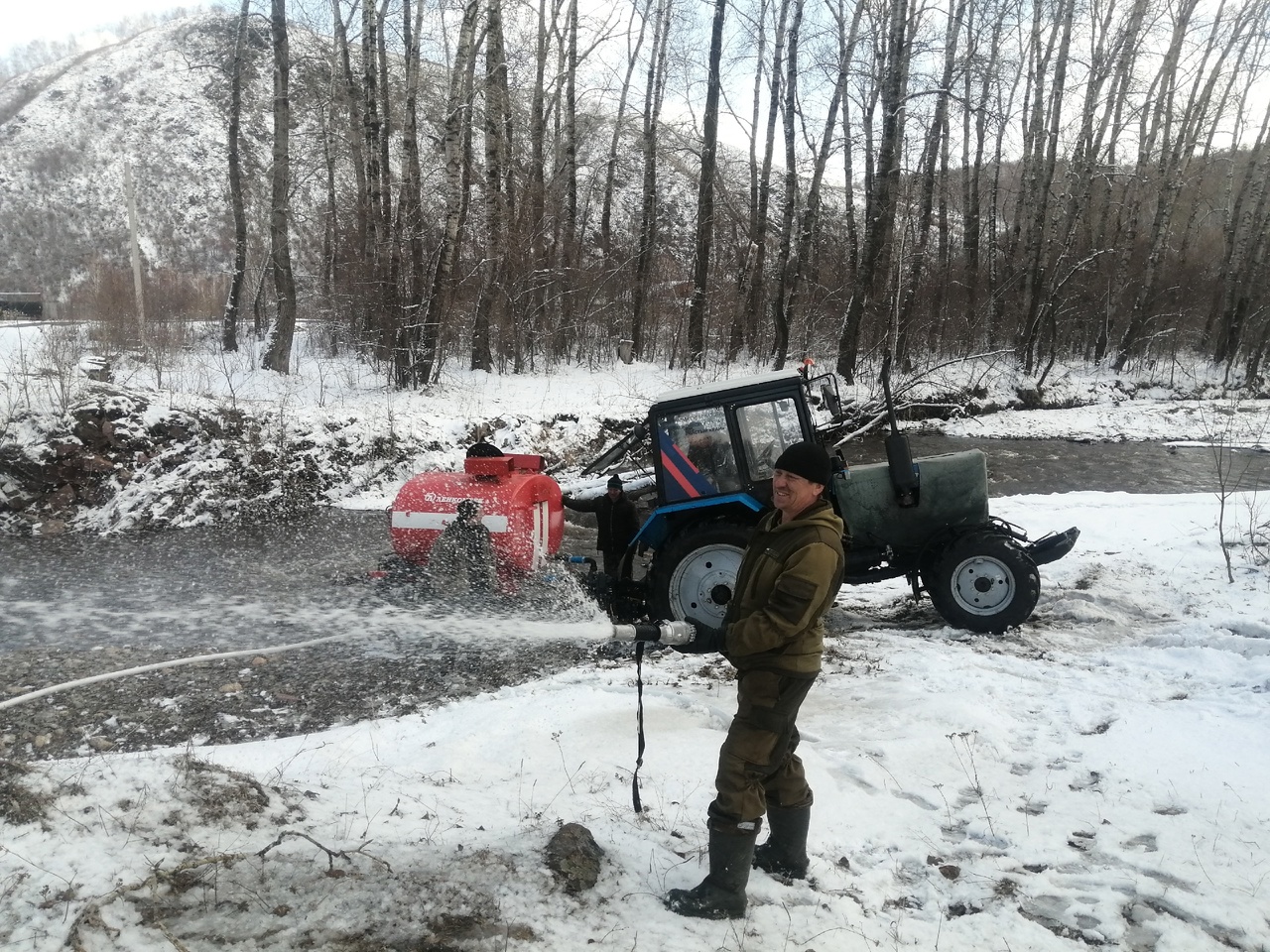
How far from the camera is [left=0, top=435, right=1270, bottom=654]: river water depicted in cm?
619

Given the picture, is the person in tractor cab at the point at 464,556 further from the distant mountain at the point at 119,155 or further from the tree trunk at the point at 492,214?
the distant mountain at the point at 119,155

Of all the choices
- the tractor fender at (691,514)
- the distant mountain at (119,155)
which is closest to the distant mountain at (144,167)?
the distant mountain at (119,155)

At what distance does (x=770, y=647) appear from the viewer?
2.69 metres

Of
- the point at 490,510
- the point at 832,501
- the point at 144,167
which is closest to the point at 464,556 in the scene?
the point at 490,510

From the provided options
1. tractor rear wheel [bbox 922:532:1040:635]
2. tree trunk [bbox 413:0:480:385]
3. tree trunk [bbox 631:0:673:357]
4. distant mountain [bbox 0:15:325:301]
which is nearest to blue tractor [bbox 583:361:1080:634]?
tractor rear wheel [bbox 922:532:1040:635]

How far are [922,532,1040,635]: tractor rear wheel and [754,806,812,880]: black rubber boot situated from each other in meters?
3.38

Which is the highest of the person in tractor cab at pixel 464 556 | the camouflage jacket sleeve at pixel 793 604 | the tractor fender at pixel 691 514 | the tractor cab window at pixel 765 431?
the tractor cab window at pixel 765 431

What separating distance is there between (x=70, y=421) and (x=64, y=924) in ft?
29.3

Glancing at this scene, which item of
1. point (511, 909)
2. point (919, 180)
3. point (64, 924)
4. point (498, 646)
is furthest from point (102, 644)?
point (919, 180)

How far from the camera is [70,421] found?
9.42 metres

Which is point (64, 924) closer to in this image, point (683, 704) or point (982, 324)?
point (683, 704)

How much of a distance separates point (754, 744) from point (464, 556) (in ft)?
13.7

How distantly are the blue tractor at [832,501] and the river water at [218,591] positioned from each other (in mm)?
1121

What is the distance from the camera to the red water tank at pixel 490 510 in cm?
648
